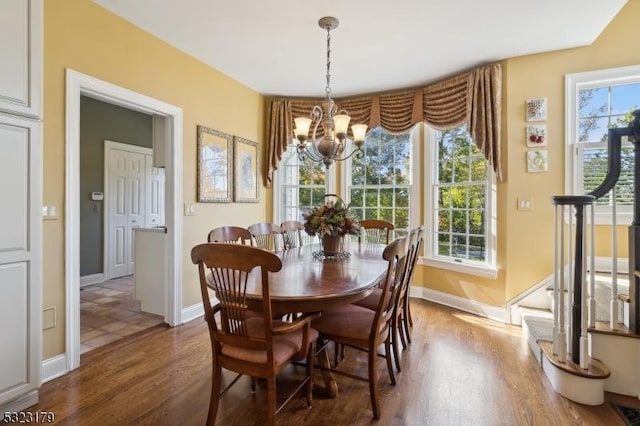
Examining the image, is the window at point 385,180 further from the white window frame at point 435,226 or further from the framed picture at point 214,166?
the framed picture at point 214,166

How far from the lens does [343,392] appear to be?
2.04 m

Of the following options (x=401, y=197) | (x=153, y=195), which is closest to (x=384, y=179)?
(x=401, y=197)

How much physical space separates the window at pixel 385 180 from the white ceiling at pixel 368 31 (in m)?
0.87

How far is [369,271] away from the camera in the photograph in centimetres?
212

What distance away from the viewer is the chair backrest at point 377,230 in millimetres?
3619

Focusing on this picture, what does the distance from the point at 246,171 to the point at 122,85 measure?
1750 mm

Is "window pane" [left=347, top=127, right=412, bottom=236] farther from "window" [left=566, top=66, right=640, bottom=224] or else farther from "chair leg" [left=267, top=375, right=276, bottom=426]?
"chair leg" [left=267, top=375, right=276, bottom=426]

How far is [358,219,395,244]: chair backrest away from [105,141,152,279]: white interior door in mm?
3879

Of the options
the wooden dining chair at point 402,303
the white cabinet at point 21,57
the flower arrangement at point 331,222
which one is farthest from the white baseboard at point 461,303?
the white cabinet at point 21,57

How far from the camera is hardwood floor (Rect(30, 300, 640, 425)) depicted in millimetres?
1796

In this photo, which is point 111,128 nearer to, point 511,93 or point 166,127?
point 166,127

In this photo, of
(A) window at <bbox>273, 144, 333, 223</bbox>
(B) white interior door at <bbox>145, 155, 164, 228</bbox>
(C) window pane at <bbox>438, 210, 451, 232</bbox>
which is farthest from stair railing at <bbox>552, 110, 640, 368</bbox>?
(B) white interior door at <bbox>145, 155, 164, 228</bbox>

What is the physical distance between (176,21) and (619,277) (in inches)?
173

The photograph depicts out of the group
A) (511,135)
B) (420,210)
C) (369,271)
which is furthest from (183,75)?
(511,135)
